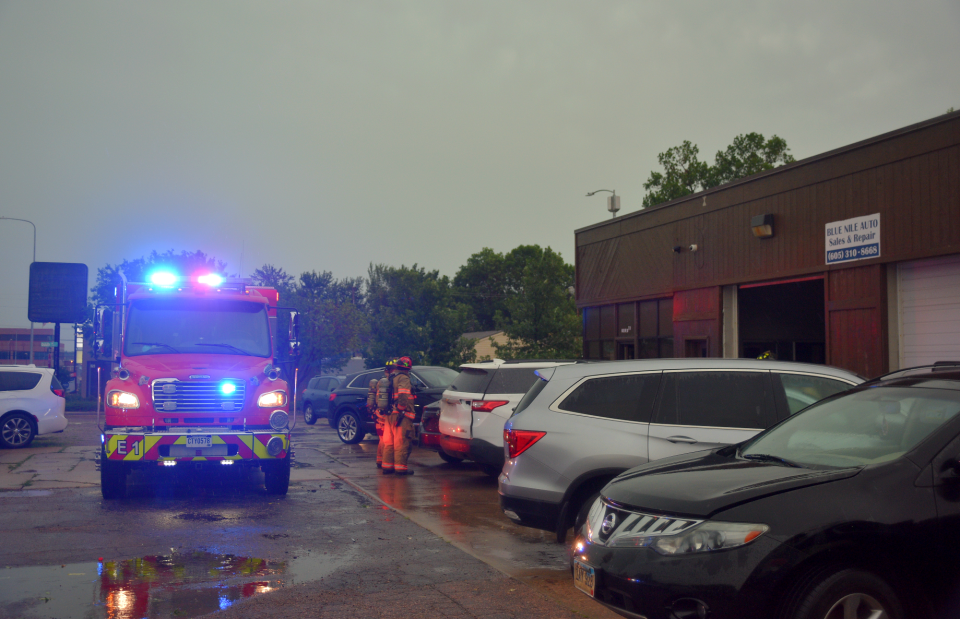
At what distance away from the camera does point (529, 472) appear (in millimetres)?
6566

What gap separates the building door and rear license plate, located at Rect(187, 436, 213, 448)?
39.1ft

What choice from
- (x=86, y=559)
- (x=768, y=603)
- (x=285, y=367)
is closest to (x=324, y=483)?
(x=285, y=367)

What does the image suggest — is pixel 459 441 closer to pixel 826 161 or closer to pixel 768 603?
pixel 768 603

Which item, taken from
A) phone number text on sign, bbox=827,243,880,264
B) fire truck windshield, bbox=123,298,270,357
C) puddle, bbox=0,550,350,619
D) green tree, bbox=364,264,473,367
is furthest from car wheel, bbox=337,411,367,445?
green tree, bbox=364,264,473,367

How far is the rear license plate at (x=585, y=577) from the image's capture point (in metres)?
4.20

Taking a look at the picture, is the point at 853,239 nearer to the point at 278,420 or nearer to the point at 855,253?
the point at 855,253

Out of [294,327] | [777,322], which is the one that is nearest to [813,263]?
[777,322]

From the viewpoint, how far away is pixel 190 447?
938 cm

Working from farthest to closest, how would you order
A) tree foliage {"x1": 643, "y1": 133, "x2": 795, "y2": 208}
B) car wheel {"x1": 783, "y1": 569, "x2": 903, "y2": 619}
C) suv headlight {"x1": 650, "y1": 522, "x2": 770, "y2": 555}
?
tree foliage {"x1": 643, "y1": 133, "x2": 795, "y2": 208} → suv headlight {"x1": 650, "y1": 522, "x2": 770, "y2": 555} → car wheel {"x1": 783, "y1": 569, "x2": 903, "y2": 619}

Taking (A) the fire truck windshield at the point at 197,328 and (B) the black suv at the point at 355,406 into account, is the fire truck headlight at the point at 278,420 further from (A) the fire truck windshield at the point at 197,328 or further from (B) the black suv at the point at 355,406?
(B) the black suv at the point at 355,406

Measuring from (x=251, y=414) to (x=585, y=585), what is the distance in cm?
647

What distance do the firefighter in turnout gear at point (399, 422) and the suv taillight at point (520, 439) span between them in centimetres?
565

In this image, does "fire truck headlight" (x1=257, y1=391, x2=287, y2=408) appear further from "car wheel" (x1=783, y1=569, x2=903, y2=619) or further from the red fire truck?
"car wheel" (x1=783, y1=569, x2=903, y2=619)

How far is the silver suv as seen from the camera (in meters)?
6.38
